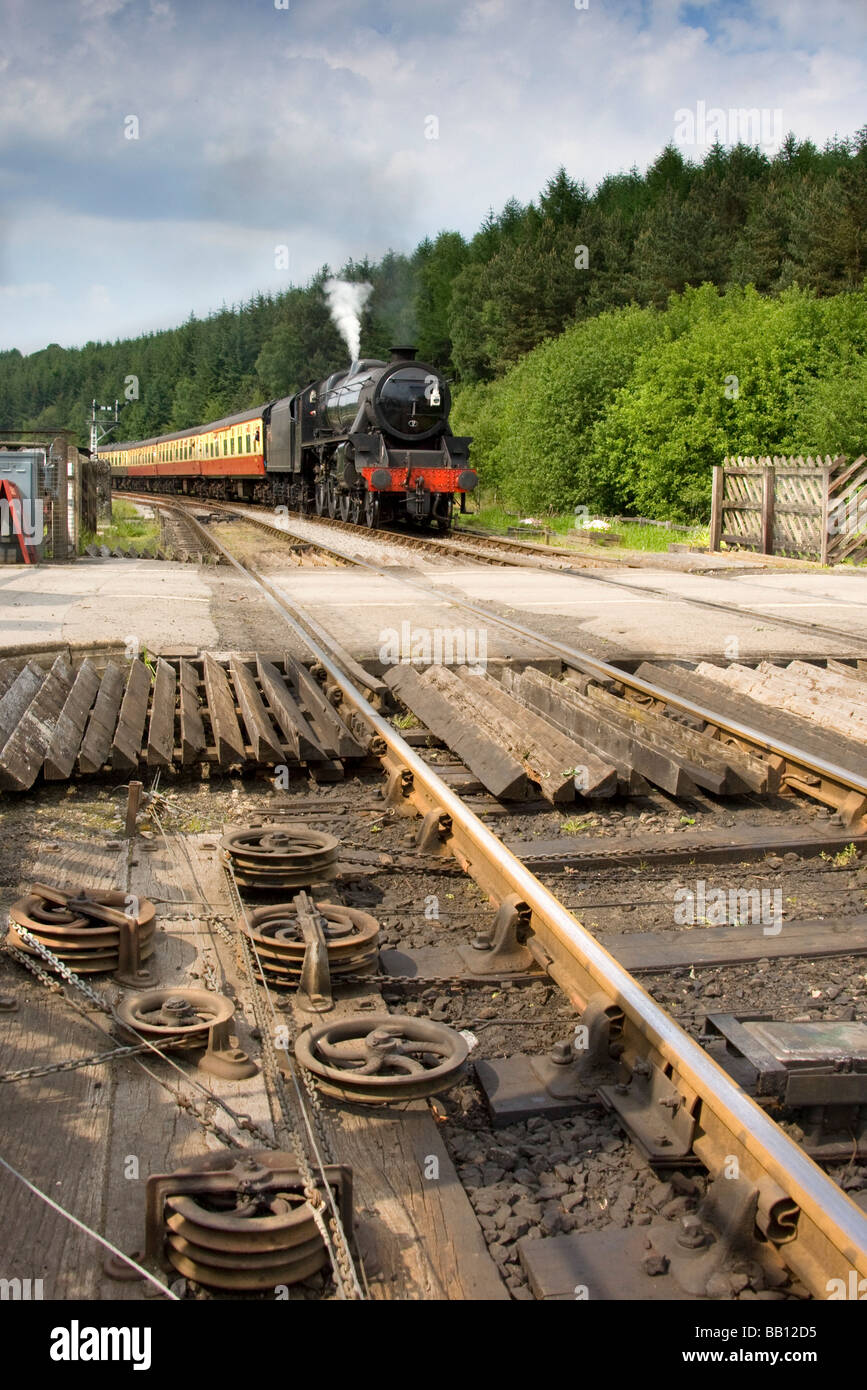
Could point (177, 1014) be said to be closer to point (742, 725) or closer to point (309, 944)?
point (309, 944)

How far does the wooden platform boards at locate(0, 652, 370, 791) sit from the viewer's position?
20.0ft

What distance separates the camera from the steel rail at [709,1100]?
2.26 meters

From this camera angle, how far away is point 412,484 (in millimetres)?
24922

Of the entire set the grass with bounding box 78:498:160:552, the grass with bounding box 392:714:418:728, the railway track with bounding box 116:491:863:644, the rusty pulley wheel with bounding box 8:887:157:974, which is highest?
the grass with bounding box 78:498:160:552

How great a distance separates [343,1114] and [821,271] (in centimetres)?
4750

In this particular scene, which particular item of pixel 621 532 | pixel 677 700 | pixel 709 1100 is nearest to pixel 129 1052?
pixel 709 1100

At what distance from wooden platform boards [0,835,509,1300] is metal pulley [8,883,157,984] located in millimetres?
62

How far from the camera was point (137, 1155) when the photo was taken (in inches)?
105

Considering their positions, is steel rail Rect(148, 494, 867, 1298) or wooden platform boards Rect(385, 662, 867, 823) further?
wooden platform boards Rect(385, 662, 867, 823)

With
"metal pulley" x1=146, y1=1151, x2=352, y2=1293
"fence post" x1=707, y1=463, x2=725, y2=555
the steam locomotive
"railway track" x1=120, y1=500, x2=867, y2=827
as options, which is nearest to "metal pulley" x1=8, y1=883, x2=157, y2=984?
"metal pulley" x1=146, y1=1151, x2=352, y2=1293

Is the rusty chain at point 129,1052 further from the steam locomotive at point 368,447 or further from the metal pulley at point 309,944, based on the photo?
the steam locomotive at point 368,447

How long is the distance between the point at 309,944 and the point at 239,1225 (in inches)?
51.4

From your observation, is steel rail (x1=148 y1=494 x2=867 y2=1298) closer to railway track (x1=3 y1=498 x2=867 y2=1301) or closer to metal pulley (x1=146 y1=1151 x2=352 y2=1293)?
railway track (x1=3 y1=498 x2=867 y2=1301)

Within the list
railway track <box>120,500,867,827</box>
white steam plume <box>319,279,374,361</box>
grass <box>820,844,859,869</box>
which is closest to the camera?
grass <box>820,844,859,869</box>
